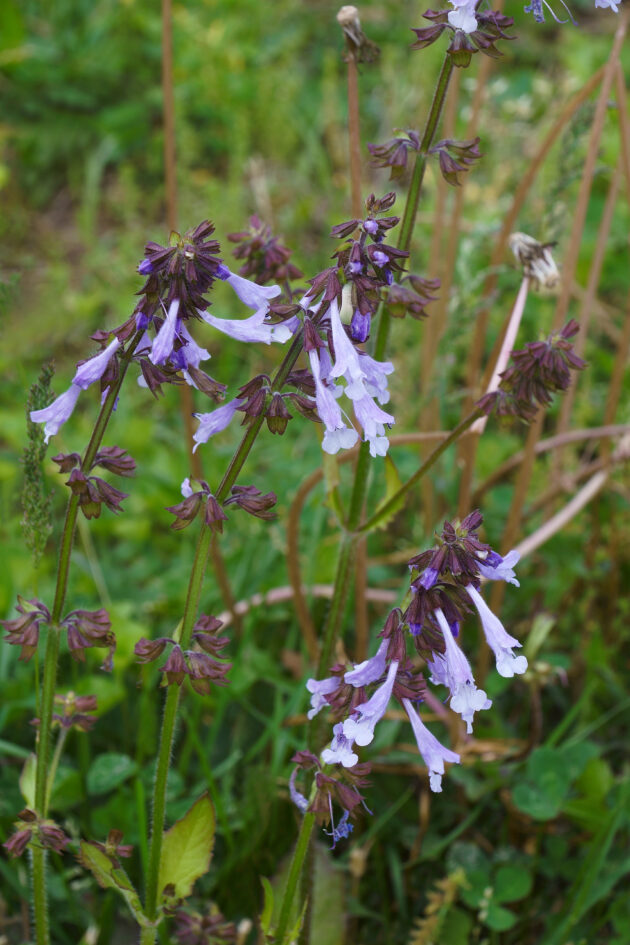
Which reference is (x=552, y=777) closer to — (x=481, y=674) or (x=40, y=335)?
(x=481, y=674)

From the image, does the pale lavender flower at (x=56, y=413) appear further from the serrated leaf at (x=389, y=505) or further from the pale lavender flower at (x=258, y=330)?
the serrated leaf at (x=389, y=505)


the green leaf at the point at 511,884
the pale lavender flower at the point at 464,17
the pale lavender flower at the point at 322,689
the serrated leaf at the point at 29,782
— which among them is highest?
the pale lavender flower at the point at 464,17

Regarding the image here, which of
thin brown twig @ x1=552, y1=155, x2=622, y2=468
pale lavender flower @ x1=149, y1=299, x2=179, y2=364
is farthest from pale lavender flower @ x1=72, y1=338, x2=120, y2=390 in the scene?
thin brown twig @ x1=552, y1=155, x2=622, y2=468

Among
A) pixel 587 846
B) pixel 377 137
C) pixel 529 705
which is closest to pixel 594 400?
pixel 529 705

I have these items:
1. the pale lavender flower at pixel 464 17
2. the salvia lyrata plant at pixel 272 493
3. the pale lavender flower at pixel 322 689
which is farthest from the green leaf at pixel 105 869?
the pale lavender flower at pixel 464 17

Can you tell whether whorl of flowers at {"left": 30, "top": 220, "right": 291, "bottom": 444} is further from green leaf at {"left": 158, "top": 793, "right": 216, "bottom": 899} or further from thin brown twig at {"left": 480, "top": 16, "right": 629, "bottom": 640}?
thin brown twig at {"left": 480, "top": 16, "right": 629, "bottom": 640}

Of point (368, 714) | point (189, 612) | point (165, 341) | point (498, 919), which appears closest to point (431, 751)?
point (368, 714)

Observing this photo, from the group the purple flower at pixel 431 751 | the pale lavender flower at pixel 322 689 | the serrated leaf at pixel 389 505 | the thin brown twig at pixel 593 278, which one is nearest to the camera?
the purple flower at pixel 431 751

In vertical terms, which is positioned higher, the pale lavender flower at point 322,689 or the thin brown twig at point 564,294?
the thin brown twig at point 564,294

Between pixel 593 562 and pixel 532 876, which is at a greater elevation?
pixel 593 562
